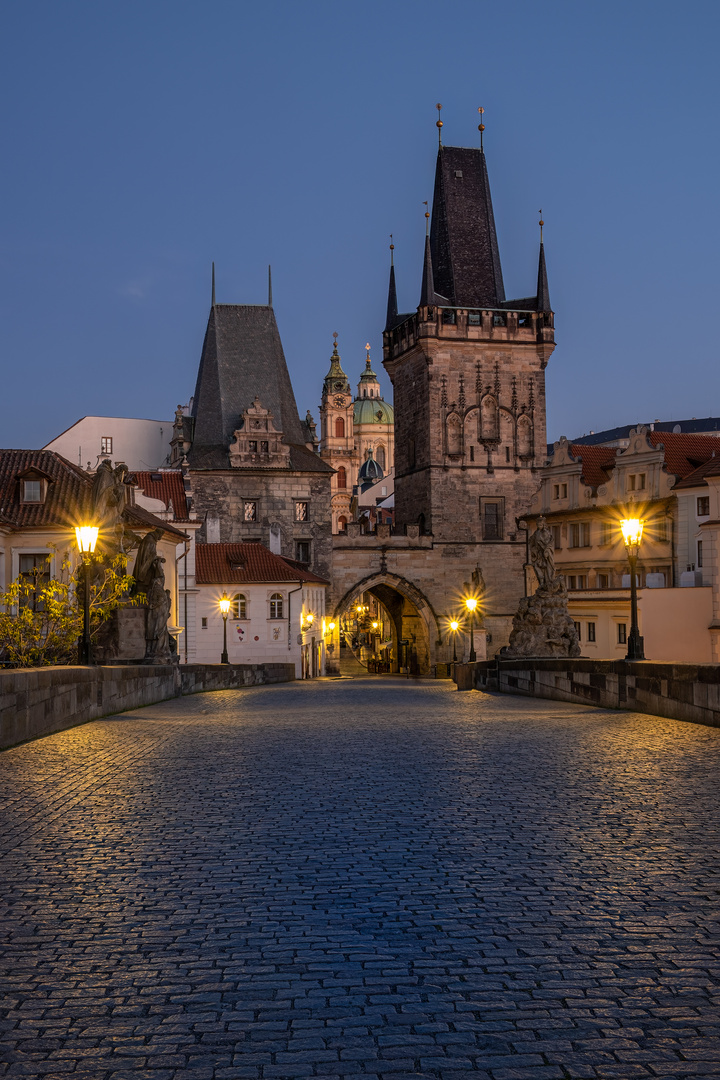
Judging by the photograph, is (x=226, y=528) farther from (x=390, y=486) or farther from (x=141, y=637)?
(x=390, y=486)

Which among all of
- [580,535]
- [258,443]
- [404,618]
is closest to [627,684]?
[580,535]

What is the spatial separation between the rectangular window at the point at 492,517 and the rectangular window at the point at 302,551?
33.2ft

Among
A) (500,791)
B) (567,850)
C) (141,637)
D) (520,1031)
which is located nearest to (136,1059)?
(520,1031)

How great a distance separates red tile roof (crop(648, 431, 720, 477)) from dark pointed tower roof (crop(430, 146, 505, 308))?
2205 cm

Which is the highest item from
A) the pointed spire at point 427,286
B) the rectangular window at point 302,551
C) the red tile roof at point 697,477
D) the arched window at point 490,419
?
the pointed spire at point 427,286

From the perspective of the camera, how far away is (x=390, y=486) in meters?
142

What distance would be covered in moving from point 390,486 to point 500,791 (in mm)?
132949

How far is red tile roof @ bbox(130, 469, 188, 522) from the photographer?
56750mm

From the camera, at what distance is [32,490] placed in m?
36.7

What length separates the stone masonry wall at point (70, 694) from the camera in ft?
39.0

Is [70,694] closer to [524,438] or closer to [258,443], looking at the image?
[258,443]

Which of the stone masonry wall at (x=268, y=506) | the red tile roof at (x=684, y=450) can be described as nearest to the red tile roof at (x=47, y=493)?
the red tile roof at (x=684, y=450)

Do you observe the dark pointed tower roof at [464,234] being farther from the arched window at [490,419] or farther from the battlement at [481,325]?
the arched window at [490,419]

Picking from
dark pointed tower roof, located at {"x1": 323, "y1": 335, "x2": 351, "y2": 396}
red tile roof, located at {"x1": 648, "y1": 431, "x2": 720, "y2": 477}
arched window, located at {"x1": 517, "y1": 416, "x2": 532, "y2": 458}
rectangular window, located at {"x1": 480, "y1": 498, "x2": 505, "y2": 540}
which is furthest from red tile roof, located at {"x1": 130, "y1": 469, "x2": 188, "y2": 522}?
dark pointed tower roof, located at {"x1": 323, "y1": 335, "x2": 351, "y2": 396}
